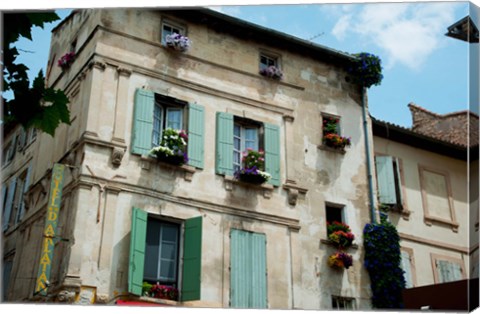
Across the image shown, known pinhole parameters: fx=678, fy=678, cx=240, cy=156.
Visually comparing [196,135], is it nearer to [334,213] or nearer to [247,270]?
[247,270]

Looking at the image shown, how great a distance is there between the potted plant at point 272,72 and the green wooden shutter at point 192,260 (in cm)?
384

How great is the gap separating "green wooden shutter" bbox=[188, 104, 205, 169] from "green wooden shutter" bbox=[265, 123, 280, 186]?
137cm

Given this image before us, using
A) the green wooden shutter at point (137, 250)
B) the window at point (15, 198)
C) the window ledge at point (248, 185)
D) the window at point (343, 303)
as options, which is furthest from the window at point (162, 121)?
the window at point (343, 303)

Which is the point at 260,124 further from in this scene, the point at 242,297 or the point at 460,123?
the point at 460,123

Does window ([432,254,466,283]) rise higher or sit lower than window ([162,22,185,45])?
lower

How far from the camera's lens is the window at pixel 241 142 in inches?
498

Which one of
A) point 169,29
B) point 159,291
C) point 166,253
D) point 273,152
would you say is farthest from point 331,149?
point 159,291

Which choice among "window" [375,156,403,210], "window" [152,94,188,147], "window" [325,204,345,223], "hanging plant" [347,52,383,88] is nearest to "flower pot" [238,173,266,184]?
"window" [152,94,188,147]

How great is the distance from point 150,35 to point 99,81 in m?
1.54

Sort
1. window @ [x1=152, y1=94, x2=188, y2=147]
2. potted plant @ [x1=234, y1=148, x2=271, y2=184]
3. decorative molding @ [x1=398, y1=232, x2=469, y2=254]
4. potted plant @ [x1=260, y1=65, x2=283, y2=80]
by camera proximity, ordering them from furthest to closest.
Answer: decorative molding @ [x1=398, y1=232, x2=469, y2=254] < potted plant @ [x1=260, y1=65, x2=283, y2=80] < potted plant @ [x1=234, y1=148, x2=271, y2=184] < window @ [x1=152, y1=94, x2=188, y2=147]

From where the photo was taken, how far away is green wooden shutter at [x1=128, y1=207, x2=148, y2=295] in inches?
415

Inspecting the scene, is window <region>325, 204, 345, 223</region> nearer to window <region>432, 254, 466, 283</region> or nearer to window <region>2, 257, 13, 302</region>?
window <region>432, 254, 466, 283</region>

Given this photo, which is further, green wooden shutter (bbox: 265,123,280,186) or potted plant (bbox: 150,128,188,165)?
green wooden shutter (bbox: 265,123,280,186)

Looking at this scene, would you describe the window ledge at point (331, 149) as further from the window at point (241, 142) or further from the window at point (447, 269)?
the window at point (447, 269)
